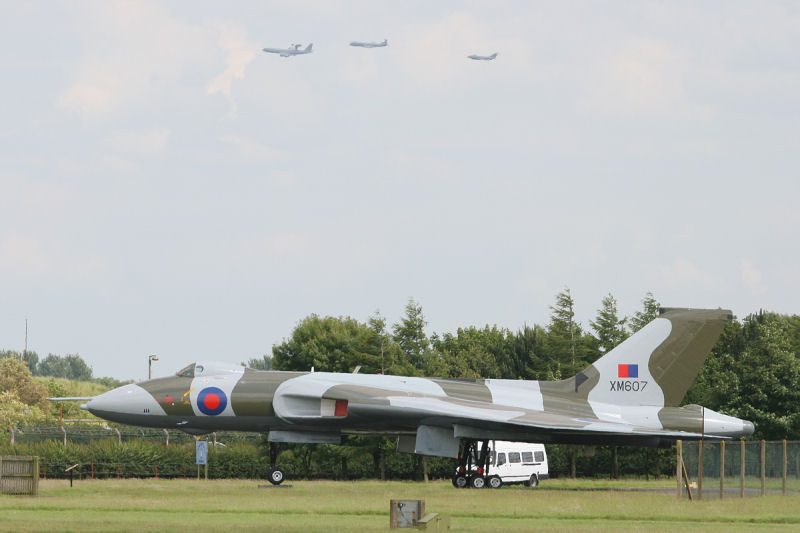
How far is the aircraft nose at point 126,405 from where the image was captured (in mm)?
36625

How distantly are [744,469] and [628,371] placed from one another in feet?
19.3

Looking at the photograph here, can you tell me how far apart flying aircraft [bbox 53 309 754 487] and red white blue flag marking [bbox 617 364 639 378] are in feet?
0.11

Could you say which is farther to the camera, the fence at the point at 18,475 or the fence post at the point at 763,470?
the fence post at the point at 763,470

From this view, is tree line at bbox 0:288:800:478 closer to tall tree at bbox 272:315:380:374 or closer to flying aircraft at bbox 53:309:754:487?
tall tree at bbox 272:315:380:374

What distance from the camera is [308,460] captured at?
57.1 m

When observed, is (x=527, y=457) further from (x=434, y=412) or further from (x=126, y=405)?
(x=126, y=405)

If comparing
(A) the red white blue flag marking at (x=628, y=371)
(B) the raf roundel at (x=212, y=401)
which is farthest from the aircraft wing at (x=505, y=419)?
(B) the raf roundel at (x=212, y=401)

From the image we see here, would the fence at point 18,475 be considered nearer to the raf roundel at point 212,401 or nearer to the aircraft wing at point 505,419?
the raf roundel at point 212,401

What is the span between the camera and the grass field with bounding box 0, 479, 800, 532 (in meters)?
23.0

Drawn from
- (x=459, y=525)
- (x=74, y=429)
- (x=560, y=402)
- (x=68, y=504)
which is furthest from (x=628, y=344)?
(x=74, y=429)

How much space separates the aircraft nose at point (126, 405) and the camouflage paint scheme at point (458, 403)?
3 cm

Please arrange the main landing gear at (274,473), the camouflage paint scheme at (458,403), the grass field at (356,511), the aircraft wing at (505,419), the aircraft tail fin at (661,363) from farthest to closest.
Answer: the aircraft tail fin at (661,363)
the main landing gear at (274,473)
the camouflage paint scheme at (458,403)
the aircraft wing at (505,419)
the grass field at (356,511)

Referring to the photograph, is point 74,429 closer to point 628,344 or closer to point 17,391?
point 628,344

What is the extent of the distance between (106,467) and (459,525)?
3049 centimetres
